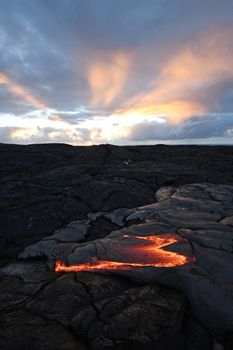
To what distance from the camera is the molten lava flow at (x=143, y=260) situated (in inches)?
154

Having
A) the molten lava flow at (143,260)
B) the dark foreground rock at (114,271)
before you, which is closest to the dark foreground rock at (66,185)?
the dark foreground rock at (114,271)

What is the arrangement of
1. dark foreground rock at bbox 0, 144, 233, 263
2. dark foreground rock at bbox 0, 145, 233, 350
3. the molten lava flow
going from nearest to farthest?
dark foreground rock at bbox 0, 145, 233, 350 → the molten lava flow → dark foreground rock at bbox 0, 144, 233, 263

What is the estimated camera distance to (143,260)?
13.5 ft

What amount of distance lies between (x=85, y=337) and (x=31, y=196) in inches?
225

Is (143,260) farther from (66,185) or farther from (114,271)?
(66,185)

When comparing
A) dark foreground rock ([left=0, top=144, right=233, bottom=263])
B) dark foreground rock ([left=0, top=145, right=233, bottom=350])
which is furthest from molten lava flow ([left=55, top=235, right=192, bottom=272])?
dark foreground rock ([left=0, top=144, right=233, bottom=263])

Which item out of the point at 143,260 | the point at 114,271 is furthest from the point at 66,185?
the point at 114,271

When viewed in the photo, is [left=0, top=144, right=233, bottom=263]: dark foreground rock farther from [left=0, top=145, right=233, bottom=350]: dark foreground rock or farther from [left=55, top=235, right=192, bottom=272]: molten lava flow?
[left=55, top=235, right=192, bottom=272]: molten lava flow

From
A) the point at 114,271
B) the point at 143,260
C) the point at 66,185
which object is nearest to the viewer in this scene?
the point at 114,271

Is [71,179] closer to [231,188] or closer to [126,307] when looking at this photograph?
[231,188]

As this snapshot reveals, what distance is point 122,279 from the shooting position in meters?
3.72

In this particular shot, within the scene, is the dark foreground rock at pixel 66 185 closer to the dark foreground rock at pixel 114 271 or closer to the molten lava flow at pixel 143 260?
the dark foreground rock at pixel 114 271

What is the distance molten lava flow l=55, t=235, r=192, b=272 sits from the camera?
154 inches

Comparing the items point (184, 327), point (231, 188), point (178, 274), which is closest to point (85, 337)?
point (184, 327)
